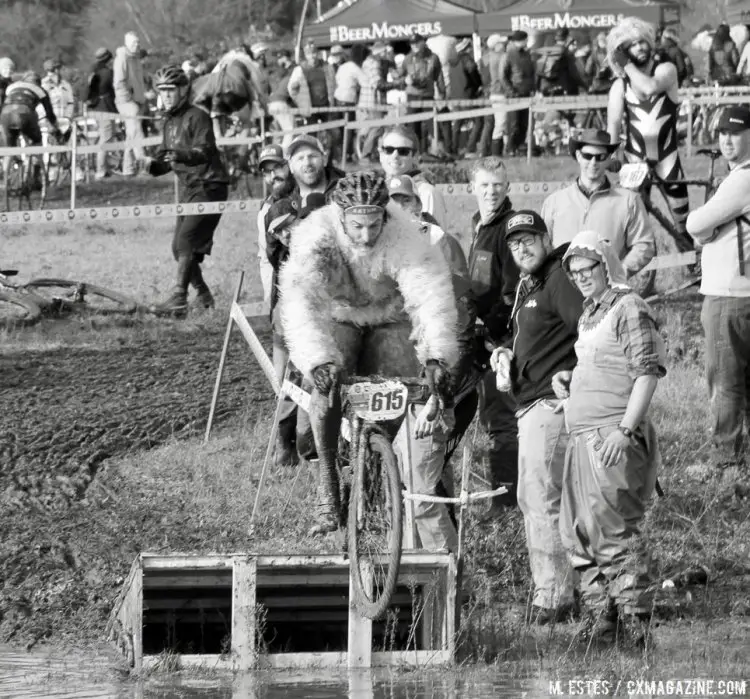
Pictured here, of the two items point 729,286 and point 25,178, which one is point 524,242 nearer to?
point 729,286

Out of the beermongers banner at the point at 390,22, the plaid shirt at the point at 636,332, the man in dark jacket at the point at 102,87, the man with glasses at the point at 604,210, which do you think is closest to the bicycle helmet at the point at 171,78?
the man with glasses at the point at 604,210

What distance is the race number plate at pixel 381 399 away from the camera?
775 cm

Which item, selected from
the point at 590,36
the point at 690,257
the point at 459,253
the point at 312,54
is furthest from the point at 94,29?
the point at 459,253

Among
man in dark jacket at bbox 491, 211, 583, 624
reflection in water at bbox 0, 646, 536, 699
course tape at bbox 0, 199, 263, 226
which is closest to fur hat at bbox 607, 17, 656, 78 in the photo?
course tape at bbox 0, 199, 263, 226

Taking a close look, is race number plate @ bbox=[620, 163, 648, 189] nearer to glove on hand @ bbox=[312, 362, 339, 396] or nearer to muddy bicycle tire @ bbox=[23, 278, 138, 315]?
muddy bicycle tire @ bbox=[23, 278, 138, 315]

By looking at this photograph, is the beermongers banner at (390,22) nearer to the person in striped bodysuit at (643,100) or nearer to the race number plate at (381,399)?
the person in striped bodysuit at (643,100)

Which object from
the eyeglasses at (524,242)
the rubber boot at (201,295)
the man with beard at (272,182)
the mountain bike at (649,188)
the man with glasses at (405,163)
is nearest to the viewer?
the eyeglasses at (524,242)

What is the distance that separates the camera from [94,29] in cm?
6244

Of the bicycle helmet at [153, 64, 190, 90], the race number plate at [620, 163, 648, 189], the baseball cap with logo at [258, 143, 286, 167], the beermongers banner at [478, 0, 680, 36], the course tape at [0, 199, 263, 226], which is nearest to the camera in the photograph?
the baseball cap with logo at [258, 143, 286, 167]

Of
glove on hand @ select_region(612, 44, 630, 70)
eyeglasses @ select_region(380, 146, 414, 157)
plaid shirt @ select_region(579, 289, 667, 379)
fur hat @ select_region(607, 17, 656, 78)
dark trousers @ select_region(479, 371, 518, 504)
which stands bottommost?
dark trousers @ select_region(479, 371, 518, 504)

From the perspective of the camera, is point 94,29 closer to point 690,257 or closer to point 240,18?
point 240,18

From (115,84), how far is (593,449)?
18684 mm

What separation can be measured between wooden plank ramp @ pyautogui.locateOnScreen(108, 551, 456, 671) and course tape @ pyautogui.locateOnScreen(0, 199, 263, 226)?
7259 millimetres

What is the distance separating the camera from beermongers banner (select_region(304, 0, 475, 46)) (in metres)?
31.2
